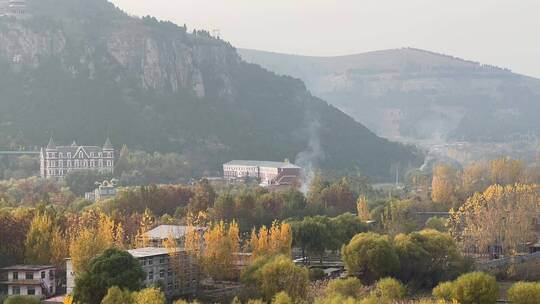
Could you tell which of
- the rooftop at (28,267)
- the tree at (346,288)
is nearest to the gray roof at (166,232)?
the rooftop at (28,267)

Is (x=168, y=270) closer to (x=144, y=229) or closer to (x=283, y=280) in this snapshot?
(x=283, y=280)

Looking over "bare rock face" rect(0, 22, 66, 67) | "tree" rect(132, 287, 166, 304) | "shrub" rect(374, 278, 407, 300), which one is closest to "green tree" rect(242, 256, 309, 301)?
"shrub" rect(374, 278, 407, 300)

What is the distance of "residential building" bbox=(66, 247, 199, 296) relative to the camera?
150ft

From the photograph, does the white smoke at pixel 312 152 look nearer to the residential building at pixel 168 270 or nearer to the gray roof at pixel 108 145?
the gray roof at pixel 108 145

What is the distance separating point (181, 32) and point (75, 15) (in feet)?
39.0

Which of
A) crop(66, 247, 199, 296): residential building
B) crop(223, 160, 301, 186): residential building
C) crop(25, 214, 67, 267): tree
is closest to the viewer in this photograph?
crop(66, 247, 199, 296): residential building

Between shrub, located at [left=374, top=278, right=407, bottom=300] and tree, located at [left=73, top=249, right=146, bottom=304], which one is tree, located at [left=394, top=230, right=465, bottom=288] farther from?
tree, located at [left=73, top=249, right=146, bottom=304]

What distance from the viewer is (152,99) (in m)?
117

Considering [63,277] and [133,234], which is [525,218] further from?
[63,277]

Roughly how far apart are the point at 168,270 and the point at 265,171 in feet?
172

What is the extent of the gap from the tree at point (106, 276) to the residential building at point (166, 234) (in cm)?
738

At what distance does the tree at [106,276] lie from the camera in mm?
41219

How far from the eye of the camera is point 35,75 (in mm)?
111125

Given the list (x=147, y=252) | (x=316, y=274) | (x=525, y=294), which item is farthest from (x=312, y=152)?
(x=525, y=294)
